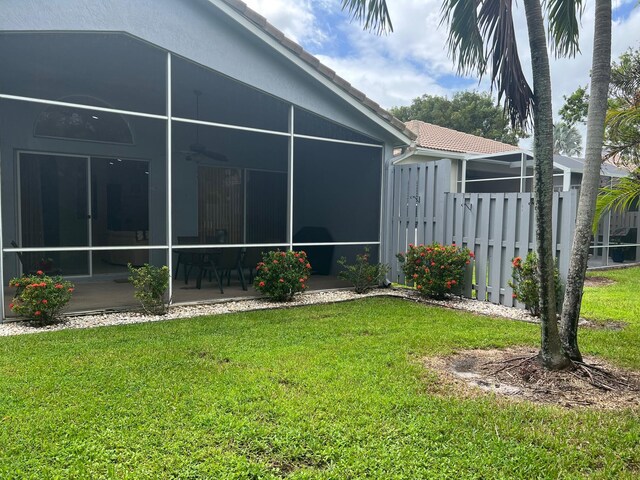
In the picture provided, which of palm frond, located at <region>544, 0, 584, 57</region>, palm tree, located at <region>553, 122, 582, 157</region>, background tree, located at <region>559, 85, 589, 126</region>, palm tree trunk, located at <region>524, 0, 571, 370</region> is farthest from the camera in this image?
palm tree, located at <region>553, 122, 582, 157</region>

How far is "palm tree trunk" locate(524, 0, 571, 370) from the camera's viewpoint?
146 inches

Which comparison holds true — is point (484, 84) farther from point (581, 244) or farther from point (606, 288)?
point (606, 288)

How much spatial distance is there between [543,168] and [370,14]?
2208mm

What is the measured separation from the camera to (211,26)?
22.0 ft

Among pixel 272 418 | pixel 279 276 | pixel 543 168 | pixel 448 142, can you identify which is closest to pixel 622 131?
pixel 543 168

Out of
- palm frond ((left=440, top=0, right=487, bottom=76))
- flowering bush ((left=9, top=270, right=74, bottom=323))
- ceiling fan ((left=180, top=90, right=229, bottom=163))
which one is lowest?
flowering bush ((left=9, top=270, right=74, bottom=323))

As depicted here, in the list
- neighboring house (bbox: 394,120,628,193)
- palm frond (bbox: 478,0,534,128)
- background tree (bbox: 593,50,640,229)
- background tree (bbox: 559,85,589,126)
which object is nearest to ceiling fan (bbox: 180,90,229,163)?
neighboring house (bbox: 394,120,628,193)

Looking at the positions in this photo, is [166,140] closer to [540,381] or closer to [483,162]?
[540,381]

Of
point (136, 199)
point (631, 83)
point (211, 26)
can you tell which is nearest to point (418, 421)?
point (211, 26)

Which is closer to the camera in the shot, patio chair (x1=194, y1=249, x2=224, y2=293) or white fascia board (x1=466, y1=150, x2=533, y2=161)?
patio chair (x1=194, y1=249, x2=224, y2=293)

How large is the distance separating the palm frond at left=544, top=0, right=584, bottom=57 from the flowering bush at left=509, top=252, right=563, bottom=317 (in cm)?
265

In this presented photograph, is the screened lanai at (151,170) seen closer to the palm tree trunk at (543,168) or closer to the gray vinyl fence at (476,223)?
the gray vinyl fence at (476,223)

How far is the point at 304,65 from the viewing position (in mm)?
7328

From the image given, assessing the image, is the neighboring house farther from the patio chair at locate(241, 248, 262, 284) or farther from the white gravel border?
the patio chair at locate(241, 248, 262, 284)
